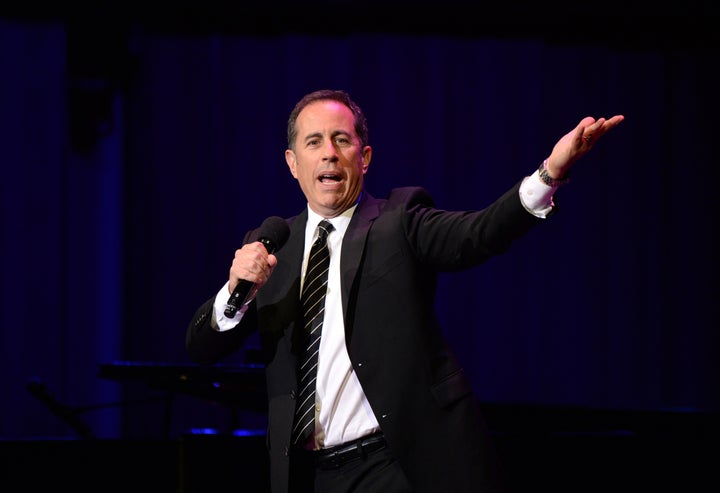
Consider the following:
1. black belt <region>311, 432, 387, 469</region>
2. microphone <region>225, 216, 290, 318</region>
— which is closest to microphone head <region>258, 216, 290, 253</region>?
microphone <region>225, 216, 290, 318</region>

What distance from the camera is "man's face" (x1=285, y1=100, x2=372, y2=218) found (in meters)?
2.35

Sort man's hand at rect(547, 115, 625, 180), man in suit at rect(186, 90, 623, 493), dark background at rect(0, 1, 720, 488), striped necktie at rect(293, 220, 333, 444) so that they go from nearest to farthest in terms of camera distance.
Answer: man's hand at rect(547, 115, 625, 180)
man in suit at rect(186, 90, 623, 493)
striped necktie at rect(293, 220, 333, 444)
dark background at rect(0, 1, 720, 488)

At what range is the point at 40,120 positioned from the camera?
18.8 feet

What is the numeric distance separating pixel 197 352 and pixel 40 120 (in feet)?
13.0

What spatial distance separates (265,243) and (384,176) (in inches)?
145

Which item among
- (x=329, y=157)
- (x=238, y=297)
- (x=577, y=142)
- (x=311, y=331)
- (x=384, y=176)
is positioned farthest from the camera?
(x=384, y=176)

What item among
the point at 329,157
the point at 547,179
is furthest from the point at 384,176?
the point at 547,179

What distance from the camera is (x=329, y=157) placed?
235 cm

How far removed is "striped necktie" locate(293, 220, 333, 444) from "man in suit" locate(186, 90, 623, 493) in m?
0.02

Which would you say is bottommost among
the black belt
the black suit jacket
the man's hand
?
the black belt

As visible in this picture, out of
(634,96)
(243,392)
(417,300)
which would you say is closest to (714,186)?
(634,96)

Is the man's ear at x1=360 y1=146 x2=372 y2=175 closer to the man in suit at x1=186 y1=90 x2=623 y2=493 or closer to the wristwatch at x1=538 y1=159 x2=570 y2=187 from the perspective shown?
the man in suit at x1=186 y1=90 x2=623 y2=493

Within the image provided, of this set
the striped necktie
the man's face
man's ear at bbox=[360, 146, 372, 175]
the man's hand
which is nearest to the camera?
the man's hand

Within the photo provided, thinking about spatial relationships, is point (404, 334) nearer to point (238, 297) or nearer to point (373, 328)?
point (373, 328)
